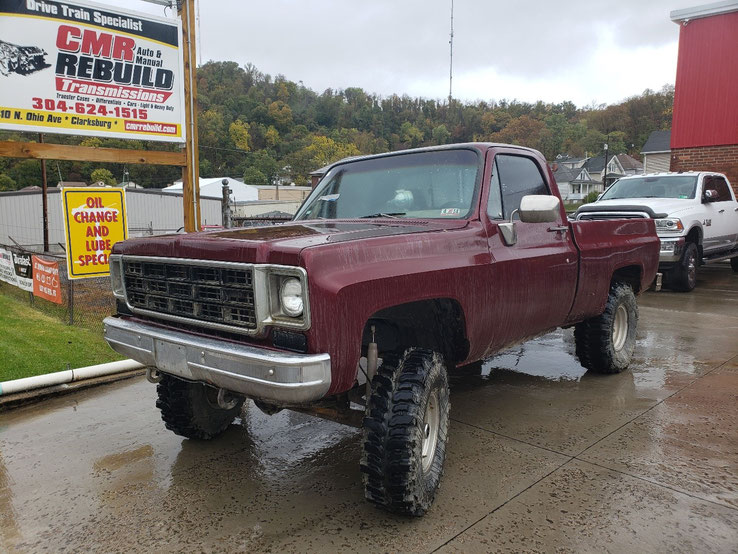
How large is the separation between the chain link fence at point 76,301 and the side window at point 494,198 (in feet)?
16.8

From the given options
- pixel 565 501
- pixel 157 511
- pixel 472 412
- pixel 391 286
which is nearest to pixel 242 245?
pixel 391 286

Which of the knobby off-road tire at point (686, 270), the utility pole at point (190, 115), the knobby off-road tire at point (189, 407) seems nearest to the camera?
the knobby off-road tire at point (189, 407)

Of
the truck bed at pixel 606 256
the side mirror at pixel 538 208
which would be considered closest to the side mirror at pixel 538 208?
the side mirror at pixel 538 208

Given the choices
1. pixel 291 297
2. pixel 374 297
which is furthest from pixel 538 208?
pixel 291 297

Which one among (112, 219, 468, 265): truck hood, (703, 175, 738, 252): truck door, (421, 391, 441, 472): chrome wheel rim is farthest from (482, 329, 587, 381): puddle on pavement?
(703, 175, 738, 252): truck door

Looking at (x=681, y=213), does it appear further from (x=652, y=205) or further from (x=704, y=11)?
(x=704, y=11)

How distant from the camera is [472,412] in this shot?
4.57 meters

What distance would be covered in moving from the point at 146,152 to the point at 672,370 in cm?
597

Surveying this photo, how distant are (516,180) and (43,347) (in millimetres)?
4963

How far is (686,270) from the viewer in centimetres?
1011

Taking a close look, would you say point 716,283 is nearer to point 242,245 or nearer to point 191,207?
point 191,207

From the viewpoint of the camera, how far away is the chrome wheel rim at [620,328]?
5.58 m

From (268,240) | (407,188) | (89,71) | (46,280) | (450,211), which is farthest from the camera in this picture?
(46,280)

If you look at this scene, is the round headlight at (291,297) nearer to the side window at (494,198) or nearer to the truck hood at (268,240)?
the truck hood at (268,240)
